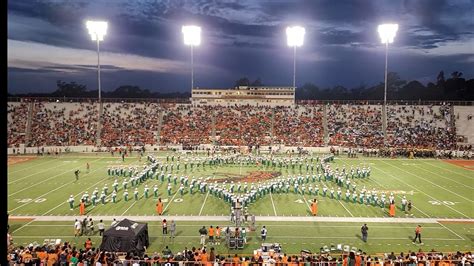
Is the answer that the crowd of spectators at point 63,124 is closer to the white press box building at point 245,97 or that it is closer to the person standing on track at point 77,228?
the white press box building at point 245,97

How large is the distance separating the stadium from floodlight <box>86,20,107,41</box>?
187 millimetres

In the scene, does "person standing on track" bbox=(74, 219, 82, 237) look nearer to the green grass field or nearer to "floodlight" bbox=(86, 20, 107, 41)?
the green grass field

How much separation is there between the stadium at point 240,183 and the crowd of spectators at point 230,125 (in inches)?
7.3

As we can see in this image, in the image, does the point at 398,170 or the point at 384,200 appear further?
the point at 398,170

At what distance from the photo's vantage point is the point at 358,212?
17.3 meters

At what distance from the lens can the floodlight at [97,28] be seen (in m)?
36.9

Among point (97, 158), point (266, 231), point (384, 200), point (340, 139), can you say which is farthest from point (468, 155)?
point (97, 158)

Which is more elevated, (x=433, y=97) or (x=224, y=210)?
(x=433, y=97)

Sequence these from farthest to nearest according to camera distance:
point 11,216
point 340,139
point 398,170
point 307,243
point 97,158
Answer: point 340,139
point 97,158
point 398,170
point 11,216
point 307,243

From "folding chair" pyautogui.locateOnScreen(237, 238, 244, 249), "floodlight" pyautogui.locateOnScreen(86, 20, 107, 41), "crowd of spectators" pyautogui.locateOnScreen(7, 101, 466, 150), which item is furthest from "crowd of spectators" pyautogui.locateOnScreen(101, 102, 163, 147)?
"folding chair" pyautogui.locateOnScreen(237, 238, 244, 249)

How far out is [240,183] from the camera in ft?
71.4

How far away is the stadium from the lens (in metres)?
12.5
